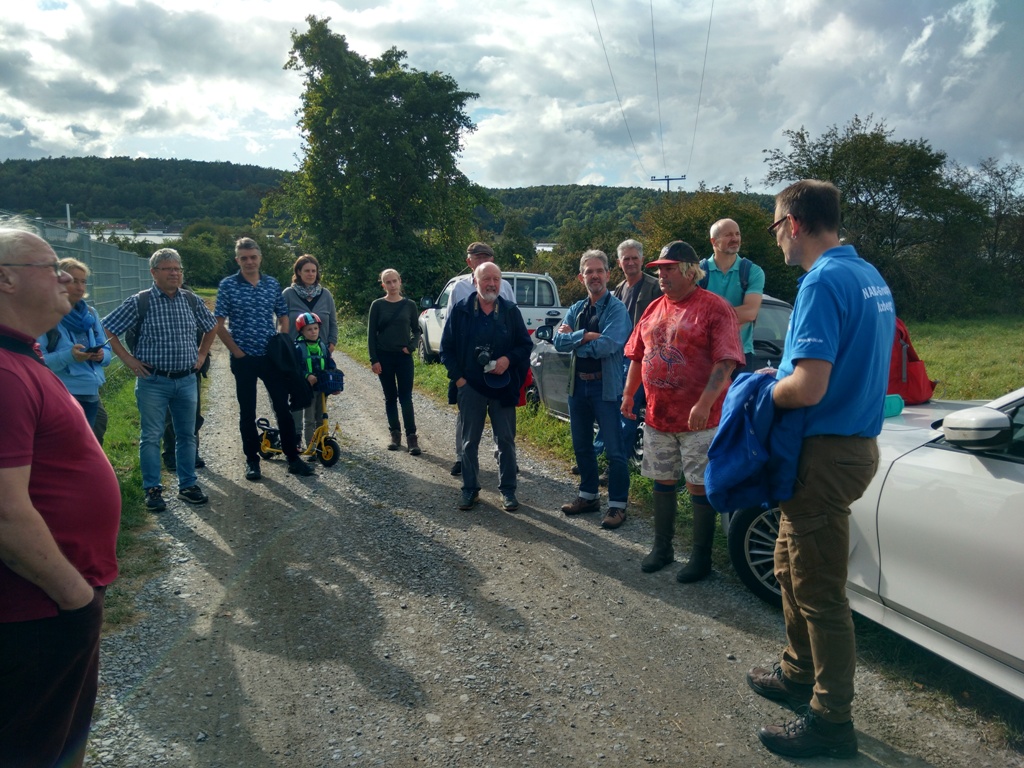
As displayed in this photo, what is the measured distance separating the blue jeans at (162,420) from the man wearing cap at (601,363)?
124 inches

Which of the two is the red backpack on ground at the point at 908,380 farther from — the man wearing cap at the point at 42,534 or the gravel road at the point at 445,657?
the man wearing cap at the point at 42,534

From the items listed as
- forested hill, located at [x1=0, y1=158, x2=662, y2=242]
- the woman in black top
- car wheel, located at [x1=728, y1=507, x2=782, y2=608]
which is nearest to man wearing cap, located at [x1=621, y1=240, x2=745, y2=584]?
car wheel, located at [x1=728, y1=507, x2=782, y2=608]

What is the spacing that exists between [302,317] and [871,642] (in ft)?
18.4

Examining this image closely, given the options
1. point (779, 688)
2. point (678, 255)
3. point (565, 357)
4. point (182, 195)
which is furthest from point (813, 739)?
point (182, 195)

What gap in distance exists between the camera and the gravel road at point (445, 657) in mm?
2963

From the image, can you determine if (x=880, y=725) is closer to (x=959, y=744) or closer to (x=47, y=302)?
(x=959, y=744)

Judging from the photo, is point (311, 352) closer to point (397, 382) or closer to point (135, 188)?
point (397, 382)

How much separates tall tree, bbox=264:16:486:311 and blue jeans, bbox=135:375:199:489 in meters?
23.1

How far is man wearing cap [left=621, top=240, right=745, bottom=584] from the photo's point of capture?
4.32 m

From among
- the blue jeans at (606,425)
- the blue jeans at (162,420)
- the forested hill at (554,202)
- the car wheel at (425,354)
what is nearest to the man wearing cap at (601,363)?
the blue jeans at (606,425)

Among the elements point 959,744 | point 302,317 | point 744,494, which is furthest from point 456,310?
point 959,744

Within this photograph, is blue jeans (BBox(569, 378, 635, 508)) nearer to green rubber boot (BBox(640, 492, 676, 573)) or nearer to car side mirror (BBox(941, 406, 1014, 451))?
green rubber boot (BBox(640, 492, 676, 573))

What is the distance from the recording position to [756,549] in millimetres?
4195

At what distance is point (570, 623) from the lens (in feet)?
13.3
